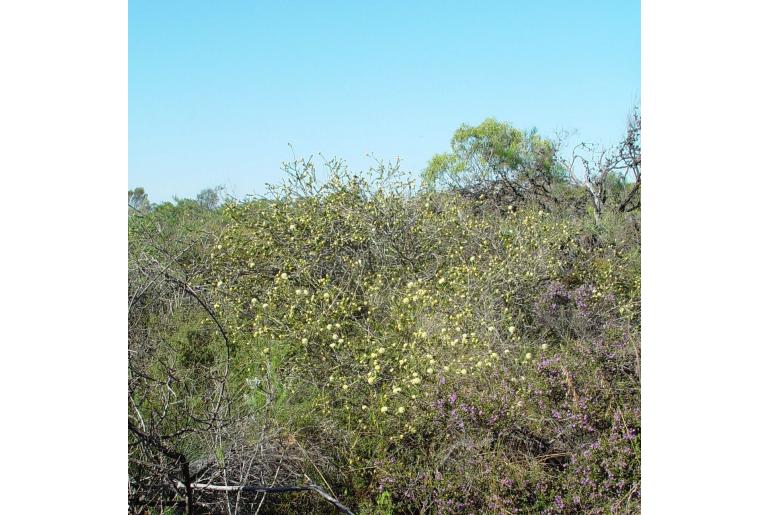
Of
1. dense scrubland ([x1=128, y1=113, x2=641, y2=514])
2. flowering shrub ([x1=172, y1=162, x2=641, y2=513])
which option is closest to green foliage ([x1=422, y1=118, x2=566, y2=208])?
dense scrubland ([x1=128, y1=113, x2=641, y2=514])

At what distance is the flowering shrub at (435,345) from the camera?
2.16 m

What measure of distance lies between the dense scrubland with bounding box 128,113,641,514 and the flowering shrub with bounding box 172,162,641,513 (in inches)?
0.4

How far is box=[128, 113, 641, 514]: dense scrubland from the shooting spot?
212 centimetres

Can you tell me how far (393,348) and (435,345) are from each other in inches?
7.5

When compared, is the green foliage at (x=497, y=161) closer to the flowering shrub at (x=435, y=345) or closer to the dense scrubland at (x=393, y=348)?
the dense scrubland at (x=393, y=348)

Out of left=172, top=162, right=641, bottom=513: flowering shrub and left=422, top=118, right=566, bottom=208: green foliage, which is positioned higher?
left=422, top=118, right=566, bottom=208: green foliage

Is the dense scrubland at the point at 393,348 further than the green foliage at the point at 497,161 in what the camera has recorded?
No

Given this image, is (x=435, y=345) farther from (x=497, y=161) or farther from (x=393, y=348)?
(x=497, y=161)

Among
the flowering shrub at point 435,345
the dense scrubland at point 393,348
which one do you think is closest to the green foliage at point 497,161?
the dense scrubland at point 393,348

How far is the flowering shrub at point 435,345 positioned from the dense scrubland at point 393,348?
10 mm

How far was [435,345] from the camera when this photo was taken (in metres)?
2.76

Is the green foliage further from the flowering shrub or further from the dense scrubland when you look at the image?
the flowering shrub

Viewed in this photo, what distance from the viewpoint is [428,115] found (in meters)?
3.11
